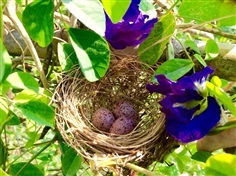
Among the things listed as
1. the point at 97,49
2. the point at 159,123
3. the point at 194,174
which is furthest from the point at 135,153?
the point at 194,174

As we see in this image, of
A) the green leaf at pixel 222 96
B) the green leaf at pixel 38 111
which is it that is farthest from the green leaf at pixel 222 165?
the green leaf at pixel 38 111

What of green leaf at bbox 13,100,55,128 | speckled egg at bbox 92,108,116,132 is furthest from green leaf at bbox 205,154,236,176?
speckled egg at bbox 92,108,116,132

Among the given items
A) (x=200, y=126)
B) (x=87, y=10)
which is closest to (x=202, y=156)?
(x=200, y=126)

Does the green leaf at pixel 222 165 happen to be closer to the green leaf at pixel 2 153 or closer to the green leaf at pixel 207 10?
the green leaf at pixel 207 10

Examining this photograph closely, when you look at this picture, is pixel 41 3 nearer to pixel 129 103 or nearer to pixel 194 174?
pixel 129 103

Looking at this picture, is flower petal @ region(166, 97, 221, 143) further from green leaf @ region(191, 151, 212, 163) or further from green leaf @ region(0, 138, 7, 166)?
green leaf @ region(0, 138, 7, 166)
